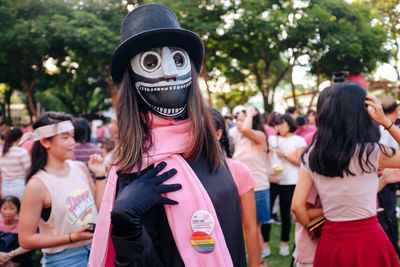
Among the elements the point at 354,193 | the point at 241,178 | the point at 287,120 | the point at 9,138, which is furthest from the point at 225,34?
→ the point at 241,178

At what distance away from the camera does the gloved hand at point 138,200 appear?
1.34 meters

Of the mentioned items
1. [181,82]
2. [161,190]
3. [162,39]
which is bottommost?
[161,190]

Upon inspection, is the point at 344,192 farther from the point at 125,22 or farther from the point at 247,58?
the point at 247,58

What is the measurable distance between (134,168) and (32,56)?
15.8m

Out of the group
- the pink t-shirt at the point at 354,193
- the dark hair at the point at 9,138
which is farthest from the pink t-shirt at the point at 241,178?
the dark hair at the point at 9,138

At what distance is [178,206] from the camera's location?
1503 millimetres

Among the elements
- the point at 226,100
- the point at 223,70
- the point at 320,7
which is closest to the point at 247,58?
the point at 223,70

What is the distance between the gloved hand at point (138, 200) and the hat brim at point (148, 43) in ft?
1.76

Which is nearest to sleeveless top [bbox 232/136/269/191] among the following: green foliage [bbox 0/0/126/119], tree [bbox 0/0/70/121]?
green foliage [bbox 0/0/126/119]

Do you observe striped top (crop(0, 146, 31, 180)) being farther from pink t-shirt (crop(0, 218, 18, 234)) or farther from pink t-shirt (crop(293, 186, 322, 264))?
pink t-shirt (crop(293, 186, 322, 264))

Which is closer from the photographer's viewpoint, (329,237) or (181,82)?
(181,82)

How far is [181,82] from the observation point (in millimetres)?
1681

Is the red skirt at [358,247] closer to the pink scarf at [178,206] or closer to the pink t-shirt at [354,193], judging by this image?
the pink t-shirt at [354,193]

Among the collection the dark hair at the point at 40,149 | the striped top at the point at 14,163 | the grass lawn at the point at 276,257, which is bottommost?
the grass lawn at the point at 276,257
